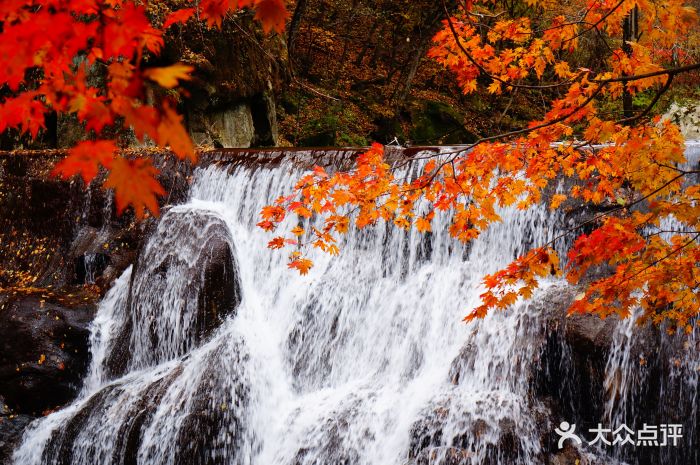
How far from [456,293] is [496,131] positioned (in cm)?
1139

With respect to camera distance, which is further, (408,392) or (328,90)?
(328,90)

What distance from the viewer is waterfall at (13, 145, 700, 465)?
5441 millimetres

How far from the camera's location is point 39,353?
690 centimetres

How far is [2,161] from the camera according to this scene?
10.8m

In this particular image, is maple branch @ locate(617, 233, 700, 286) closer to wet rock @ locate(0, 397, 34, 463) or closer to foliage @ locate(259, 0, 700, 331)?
foliage @ locate(259, 0, 700, 331)

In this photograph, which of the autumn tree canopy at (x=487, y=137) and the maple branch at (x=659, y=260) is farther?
the maple branch at (x=659, y=260)

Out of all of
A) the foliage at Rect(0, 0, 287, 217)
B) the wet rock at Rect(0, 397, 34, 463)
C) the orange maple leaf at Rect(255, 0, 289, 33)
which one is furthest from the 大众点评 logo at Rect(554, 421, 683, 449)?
the wet rock at Rect(0, 397, 34, 463)

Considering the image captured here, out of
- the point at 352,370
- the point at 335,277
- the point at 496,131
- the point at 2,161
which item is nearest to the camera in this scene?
the point at 352,370

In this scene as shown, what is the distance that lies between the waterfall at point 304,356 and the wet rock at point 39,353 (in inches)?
9.2

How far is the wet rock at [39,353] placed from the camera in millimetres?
6738

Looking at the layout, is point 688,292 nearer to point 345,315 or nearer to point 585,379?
point 585,379

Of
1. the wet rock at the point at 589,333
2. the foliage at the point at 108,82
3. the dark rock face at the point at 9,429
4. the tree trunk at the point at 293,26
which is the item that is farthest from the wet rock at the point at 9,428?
the wet rock at the point at 589,333

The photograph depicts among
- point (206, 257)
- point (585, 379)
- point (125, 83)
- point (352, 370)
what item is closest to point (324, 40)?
point (206, 257)

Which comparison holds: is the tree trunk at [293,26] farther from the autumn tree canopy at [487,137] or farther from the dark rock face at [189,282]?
the dark rock face at [189,282]
